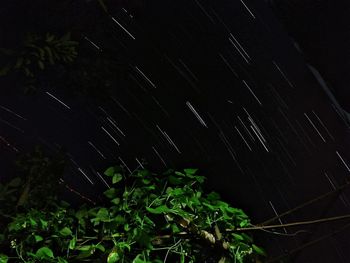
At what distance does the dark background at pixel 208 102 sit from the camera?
2957mm

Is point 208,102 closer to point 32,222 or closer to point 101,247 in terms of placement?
point 101,247

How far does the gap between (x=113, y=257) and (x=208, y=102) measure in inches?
54.0

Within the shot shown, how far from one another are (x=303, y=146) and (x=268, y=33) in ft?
3.03

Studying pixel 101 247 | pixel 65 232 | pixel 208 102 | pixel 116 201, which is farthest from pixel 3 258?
pixel 208 102

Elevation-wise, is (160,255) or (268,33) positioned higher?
(268,33)

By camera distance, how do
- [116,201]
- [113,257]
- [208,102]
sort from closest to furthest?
[113,257] < [116,201] < [208,102]

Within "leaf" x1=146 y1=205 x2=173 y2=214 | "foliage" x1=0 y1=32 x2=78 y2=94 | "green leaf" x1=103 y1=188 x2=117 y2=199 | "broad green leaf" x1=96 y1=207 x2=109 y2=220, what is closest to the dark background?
"foliage" x1=0 y1=32 x2=78 y2=94

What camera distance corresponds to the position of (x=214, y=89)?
10.4 ft

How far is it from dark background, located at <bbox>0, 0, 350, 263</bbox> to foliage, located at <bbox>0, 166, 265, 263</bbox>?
33cm

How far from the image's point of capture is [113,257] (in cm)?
241

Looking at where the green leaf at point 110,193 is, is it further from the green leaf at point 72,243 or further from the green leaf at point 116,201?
the green leaf at point 72,243

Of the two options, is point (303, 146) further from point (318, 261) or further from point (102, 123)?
point (102, 123)

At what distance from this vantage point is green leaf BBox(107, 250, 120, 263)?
2.40 metres

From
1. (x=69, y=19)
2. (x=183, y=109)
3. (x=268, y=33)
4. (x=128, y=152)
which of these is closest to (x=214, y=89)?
(x=183, y=109)
